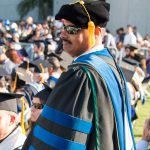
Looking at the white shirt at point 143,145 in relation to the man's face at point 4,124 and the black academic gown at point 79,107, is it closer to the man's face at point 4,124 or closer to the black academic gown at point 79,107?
the man's face at point 4,124

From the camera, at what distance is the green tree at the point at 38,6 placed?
1324 inches

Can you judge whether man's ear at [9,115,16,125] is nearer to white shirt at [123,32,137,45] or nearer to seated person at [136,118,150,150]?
seated person at [136,118,150,150]

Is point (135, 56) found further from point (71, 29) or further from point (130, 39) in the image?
point (71, 29)

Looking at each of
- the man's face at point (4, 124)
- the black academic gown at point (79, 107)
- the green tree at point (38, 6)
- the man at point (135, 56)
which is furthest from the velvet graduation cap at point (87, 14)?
the green tree at point (38, 6)

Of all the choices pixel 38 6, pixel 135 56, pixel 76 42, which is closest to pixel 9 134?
pixel 76 42

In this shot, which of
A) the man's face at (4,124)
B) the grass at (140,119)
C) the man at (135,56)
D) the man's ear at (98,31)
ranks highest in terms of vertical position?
the man's ear at (98,31)

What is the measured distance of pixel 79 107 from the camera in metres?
2.66

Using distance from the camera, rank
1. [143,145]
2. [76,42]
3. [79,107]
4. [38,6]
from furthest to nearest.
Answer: [38,6], [143,145], [76,42], [79,107]

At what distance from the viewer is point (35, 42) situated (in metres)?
17.5

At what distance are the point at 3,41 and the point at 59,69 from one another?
8.04 meters

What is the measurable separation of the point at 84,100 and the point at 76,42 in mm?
373

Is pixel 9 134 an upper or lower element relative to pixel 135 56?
upper

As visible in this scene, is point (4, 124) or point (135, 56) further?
point (135, 56)

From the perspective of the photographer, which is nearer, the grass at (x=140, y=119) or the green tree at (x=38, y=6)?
the grass at (x=140, y=119)
